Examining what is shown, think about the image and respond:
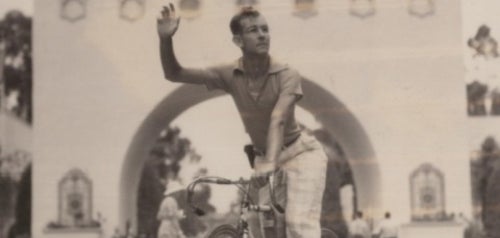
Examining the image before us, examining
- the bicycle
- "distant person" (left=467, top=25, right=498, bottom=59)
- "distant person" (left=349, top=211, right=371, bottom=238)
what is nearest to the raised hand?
the bicycle

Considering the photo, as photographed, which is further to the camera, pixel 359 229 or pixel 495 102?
pixel 359 229

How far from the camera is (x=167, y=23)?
3.38 meters

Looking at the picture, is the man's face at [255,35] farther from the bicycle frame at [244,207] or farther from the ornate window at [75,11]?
the ornate window at [75,11]

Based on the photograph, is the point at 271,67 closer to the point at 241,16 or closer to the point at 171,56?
the point at 241,16

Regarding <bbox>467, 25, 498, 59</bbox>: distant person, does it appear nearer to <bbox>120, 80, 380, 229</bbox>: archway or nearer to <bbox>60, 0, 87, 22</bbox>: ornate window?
<bbox>120, 80, 380, 229</bbox>: archway

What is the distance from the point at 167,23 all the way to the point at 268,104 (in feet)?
1.12

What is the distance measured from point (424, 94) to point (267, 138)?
3713 millimetres

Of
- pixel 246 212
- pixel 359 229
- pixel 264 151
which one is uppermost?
pixel 264 151

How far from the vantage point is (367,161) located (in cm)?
753

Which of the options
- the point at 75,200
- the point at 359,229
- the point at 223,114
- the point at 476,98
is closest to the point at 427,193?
the point at 359,229

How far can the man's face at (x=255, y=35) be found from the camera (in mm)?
3387

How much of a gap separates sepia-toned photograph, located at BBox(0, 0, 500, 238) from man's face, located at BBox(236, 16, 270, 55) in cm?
267

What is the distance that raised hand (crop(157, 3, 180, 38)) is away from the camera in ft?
11.1

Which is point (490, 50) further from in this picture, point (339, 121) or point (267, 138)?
point (267, 138)
